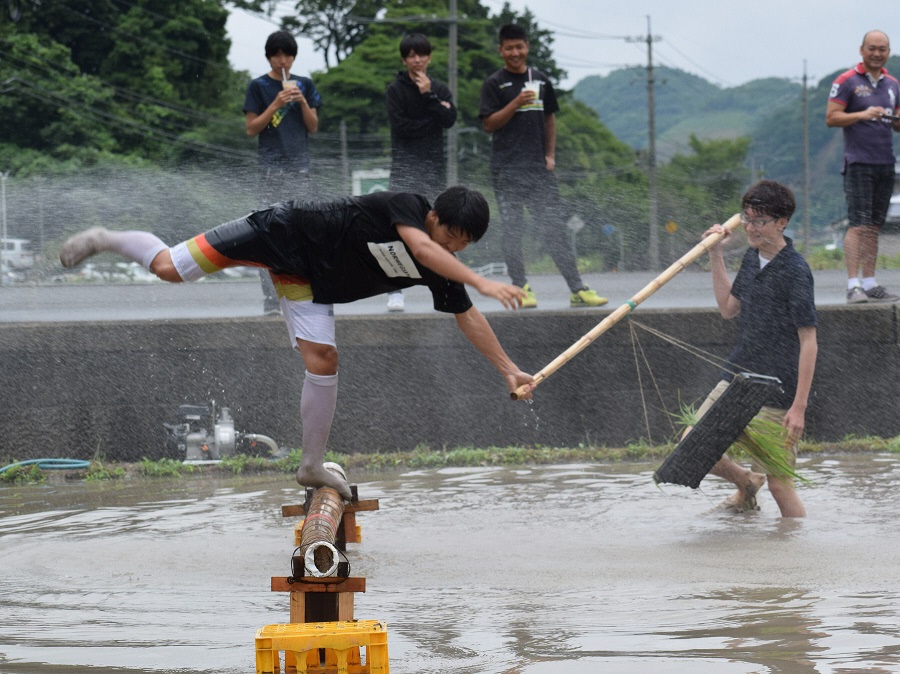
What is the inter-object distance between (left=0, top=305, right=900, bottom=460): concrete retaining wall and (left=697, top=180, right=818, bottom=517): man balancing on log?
2536 millimetres

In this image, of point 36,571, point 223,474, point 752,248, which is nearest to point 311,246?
point 36,571

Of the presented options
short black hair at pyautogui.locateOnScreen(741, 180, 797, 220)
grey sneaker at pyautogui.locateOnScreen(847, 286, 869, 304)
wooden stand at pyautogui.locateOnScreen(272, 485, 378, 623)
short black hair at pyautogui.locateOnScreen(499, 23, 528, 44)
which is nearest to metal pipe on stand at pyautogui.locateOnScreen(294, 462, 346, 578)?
wooden stand at pyautogui.locateOnScreen(272, 485, 378, 623)

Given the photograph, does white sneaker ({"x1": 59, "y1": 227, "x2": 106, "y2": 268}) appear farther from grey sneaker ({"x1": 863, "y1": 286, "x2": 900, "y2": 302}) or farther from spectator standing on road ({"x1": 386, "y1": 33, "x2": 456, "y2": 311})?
grey sneaker ({"x1": 863, "y1": 286, "x2": 900, "y2": 302})

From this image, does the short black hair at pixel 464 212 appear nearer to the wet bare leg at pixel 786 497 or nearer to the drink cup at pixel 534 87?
the wet bare leg at pixel 786 497

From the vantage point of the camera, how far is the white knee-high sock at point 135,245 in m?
5.70

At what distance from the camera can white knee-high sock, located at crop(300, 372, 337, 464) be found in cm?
560

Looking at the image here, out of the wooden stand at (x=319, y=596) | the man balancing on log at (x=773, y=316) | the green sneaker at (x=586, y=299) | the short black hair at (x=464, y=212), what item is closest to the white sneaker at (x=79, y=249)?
the short black hair at (x=464, y=212)

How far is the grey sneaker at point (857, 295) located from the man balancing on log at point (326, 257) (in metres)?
4.90

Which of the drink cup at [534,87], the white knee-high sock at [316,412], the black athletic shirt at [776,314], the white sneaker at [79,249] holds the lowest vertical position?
the white knee-high sock at [316,412]

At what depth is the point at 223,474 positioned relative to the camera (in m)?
8.77

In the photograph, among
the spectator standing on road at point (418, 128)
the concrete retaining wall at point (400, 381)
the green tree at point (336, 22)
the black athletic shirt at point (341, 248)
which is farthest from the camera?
the green tree at point (336, 22)

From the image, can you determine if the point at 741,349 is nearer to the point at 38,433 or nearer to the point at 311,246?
the point at 311,246

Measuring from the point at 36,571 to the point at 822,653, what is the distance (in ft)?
11.3

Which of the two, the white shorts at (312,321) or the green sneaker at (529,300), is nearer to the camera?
the white shorts at (312,321)
